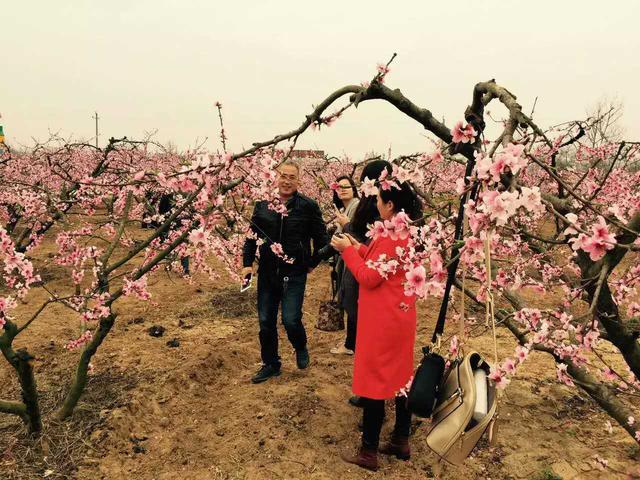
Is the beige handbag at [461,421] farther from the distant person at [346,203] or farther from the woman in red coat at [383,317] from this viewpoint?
the distant person at [346,203]

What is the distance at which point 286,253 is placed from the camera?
3789mm

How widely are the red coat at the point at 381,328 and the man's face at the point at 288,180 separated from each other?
4.25 feet

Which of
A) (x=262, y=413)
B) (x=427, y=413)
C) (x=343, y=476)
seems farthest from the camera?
(x=262, y=413)

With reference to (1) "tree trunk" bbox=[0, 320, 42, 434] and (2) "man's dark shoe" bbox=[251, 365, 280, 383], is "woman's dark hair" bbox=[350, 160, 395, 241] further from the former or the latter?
(1) "tree trunk" bbox=[0, 320, 42, 434]

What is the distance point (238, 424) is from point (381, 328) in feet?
5.77

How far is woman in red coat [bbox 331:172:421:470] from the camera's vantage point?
2.45 meters

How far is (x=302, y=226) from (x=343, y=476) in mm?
2088

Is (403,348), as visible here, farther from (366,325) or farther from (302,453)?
(302,453)

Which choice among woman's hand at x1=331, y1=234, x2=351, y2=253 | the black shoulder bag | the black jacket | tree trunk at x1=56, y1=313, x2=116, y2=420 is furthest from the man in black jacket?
the black shoulder bag

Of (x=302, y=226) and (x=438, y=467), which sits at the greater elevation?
(x=302, y=226)

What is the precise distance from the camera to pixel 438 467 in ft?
9.85

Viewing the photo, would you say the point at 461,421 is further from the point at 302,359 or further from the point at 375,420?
the point at 302,359

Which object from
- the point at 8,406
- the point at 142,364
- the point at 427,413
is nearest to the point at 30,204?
the point at 142,364

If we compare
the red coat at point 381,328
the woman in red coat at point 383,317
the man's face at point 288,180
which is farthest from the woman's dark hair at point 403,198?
the man's face at point 288,180
